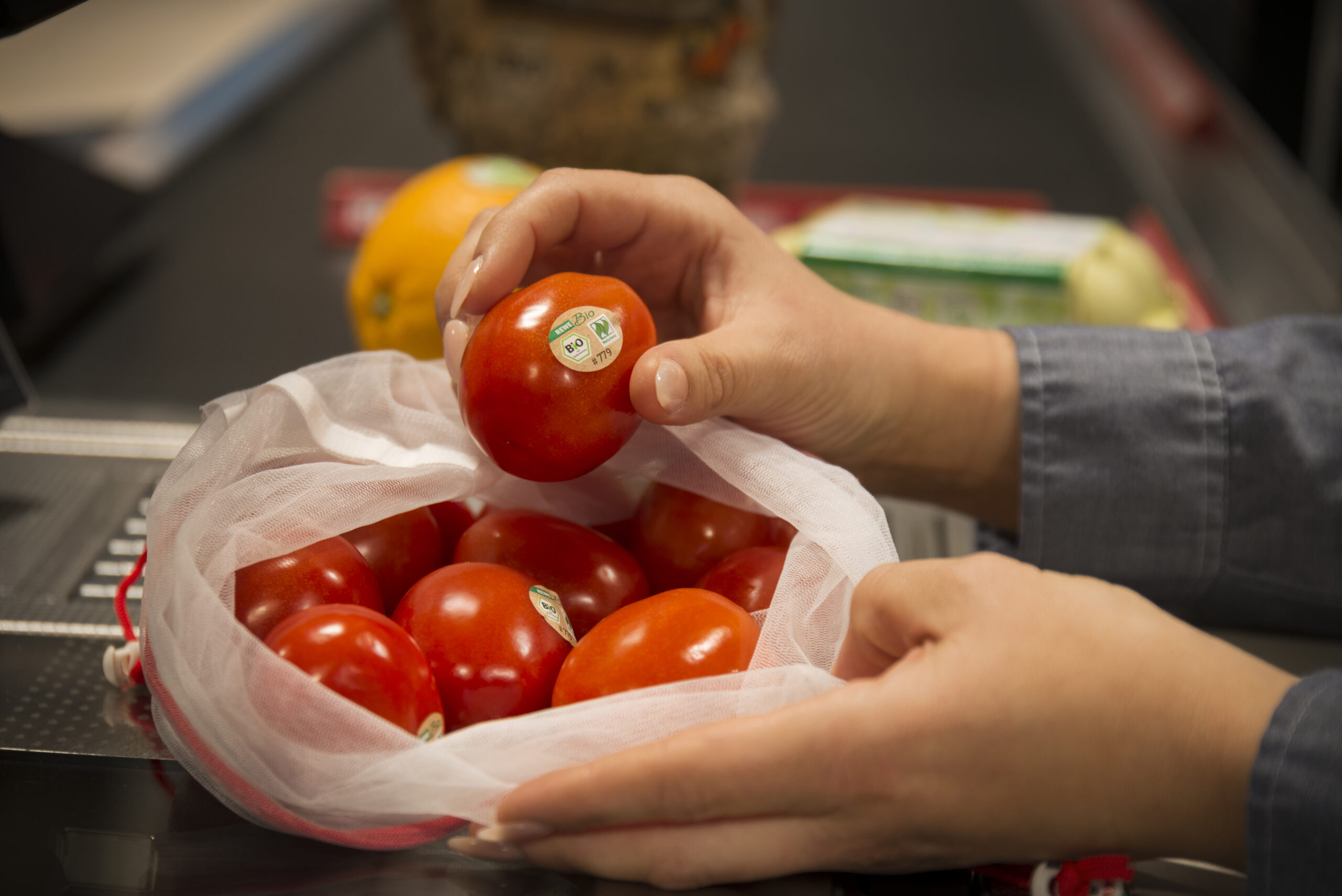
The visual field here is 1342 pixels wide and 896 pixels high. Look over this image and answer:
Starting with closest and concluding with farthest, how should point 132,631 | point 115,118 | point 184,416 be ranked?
point 132,631 < point 184,416 < point 115,118

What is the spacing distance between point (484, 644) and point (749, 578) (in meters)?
0.17

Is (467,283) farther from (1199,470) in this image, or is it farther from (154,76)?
(154,76)

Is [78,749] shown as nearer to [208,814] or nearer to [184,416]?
[208,814]

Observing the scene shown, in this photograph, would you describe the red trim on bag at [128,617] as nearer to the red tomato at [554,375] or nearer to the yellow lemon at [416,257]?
the red tomato at [554,375]

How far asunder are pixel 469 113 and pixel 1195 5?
129cm

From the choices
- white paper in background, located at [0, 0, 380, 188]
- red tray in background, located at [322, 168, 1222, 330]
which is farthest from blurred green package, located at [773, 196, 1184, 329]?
white paper in background, located at [0, 0, 380, 188]

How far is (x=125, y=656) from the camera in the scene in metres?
0.66

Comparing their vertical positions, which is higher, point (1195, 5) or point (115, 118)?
point (115, 118)

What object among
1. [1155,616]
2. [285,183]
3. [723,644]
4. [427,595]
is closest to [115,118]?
[285,183]

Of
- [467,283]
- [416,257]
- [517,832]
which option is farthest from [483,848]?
[416,257]

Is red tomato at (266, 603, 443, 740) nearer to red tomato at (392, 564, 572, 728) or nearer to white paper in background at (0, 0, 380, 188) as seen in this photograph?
red tomato at (392, 564, 572, 728)

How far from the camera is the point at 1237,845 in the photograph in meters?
0.54

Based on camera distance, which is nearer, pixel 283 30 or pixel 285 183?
pixel 285 183

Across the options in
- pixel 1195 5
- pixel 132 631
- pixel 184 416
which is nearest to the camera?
pixel 132 631
